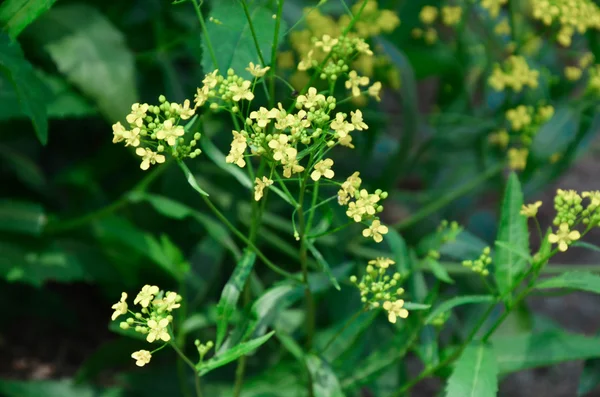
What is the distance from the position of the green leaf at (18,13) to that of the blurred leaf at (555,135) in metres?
1.43

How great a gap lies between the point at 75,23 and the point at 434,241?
1256 millimetres

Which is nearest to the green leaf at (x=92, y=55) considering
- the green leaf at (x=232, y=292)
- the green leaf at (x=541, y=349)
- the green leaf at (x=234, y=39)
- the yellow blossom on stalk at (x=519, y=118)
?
the green leaf at (x=234, y=39)

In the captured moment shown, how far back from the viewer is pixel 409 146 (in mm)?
2332

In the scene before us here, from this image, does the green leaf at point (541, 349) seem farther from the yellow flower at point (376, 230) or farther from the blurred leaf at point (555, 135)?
the yellow flower at point (376, 230)

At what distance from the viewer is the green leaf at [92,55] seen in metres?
2.04

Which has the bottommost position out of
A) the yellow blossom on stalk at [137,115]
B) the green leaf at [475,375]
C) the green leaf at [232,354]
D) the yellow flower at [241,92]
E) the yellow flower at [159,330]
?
the green leaf at [475,375]

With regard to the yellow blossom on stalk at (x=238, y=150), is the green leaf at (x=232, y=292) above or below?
below

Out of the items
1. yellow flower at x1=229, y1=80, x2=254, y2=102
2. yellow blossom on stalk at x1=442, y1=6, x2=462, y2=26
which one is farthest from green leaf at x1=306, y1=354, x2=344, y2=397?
yellow blossom on stalk at x1=442, y1=6, x2=462, y2=26

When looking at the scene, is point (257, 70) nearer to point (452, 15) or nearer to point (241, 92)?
point (241, 92)

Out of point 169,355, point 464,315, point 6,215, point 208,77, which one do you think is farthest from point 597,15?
point 6,215

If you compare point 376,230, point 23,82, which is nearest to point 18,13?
point 23,82

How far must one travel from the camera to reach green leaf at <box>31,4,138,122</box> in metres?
2.04

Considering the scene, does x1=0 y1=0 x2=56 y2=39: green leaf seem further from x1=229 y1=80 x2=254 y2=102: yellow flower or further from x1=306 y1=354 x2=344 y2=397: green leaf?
x1=306 y1=354 x2=344 y2=397: green leaf

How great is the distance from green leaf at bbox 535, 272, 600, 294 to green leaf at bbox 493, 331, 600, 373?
1.19 ft
